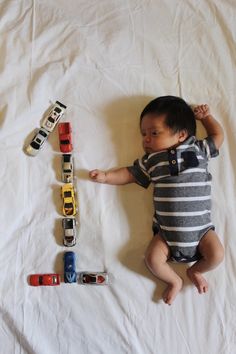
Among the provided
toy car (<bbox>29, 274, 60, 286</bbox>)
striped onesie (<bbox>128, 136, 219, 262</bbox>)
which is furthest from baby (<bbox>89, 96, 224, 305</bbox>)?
toy car (<bbox>29, 274, 60, 286</bbox>)

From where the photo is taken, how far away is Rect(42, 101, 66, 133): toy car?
110 cm

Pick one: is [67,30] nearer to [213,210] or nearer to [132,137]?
[132,137]

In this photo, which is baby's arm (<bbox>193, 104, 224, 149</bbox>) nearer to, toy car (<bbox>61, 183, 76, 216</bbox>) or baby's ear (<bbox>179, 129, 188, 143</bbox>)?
baby's ear (<bbox>179, 129, 188, 143</bbox>)

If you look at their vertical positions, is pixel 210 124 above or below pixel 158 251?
above

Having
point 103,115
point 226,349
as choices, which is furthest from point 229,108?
point 226,349

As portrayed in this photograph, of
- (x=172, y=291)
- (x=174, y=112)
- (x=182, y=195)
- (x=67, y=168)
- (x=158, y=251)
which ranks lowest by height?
(x=172, y=291)

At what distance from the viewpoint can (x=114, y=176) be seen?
1069 millimetres

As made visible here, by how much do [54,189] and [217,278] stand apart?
52 cm

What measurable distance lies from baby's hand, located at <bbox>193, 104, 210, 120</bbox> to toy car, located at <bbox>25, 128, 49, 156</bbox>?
17.2 inches

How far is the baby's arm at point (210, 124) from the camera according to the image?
108cm

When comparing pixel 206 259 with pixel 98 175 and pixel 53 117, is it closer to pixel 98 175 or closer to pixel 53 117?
pixel 98 175

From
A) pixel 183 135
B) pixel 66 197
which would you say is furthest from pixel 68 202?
pixel 183 135

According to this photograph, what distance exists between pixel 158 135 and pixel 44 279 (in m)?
0.50

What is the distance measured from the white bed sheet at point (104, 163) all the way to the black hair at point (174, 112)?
0.08 meters
